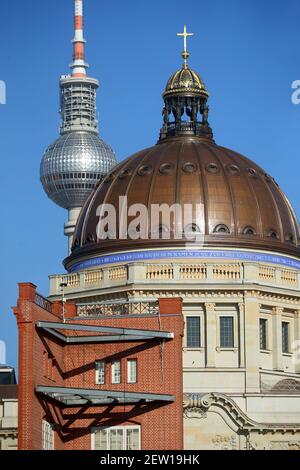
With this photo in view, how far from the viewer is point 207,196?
405ft

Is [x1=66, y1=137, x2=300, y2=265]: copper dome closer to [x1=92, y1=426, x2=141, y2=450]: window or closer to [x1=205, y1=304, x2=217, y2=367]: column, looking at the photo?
[x1=205, y1=304, x2=217, y2=367]: column

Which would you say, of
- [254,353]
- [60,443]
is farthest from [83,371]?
[254,353]

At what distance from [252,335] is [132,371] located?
120ft

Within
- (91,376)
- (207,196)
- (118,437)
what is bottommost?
(118,437)

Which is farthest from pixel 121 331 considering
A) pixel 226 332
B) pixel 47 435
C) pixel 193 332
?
pixel 226 332

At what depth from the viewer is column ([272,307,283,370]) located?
403 feet

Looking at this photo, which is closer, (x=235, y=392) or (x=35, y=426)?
(x=35, y=426)

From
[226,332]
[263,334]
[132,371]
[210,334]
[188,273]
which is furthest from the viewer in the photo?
[263,334]

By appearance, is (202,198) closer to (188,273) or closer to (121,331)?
(188,273)

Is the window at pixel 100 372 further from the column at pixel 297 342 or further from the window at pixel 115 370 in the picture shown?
the column at pixel 297 342

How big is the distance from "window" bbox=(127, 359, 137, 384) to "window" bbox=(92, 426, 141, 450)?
3199 mm

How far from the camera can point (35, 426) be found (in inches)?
2995

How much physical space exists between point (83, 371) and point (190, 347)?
119ft

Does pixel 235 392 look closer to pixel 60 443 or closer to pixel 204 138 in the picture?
pixel 204 138
